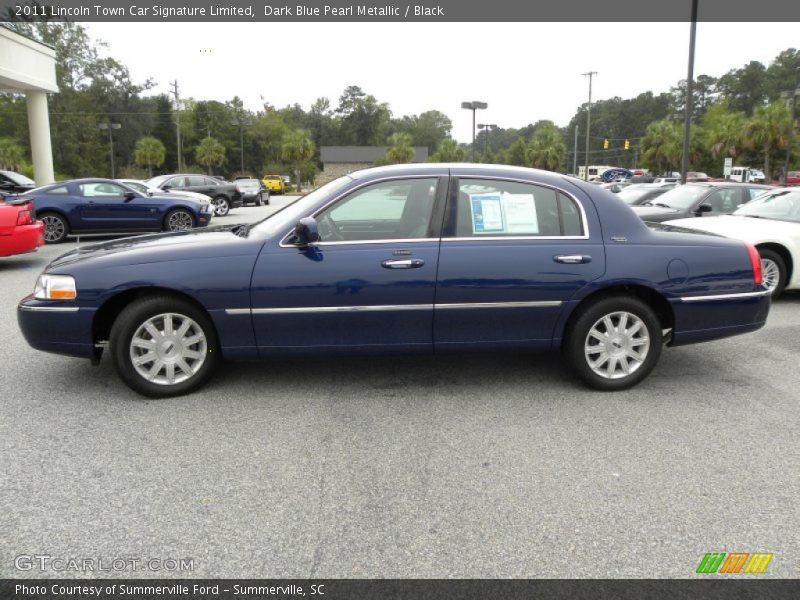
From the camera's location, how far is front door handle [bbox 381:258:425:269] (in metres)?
4.55

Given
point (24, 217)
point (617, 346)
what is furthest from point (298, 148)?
point (617, 346)

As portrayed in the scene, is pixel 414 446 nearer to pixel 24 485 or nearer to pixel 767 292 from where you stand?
pixel 24 485

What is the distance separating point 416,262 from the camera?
4574 millimetres

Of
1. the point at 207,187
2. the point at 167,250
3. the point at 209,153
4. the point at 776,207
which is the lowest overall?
the point at 167,250

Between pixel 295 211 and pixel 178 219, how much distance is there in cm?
1176

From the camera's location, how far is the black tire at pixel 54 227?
47.4ft

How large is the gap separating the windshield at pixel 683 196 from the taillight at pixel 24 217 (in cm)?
1055

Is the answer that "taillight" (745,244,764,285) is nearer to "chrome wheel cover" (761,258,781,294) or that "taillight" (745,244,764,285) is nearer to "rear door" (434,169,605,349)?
"rear door" (434,169,605,349)

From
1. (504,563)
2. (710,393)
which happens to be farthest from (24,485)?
(710,393)

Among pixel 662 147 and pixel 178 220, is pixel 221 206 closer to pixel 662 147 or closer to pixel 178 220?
pixel 178 220

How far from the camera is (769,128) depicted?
1639 inches

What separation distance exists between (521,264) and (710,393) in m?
1.74

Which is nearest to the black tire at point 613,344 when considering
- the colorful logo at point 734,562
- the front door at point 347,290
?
the front door at point 347,290

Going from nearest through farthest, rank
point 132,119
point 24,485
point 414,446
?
point 24,485
point 414,446
point 132,119
